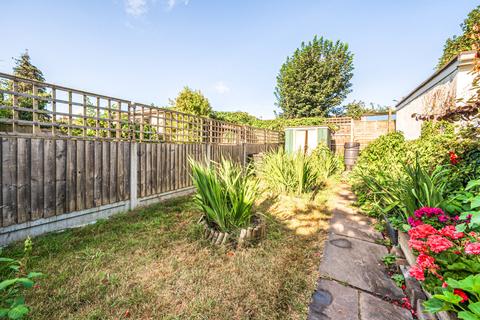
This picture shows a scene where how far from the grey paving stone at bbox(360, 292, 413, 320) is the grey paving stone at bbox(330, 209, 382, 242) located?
3.61ft

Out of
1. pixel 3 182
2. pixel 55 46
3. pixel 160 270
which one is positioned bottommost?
pixel 160 270

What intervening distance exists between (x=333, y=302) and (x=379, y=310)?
11.4 inches

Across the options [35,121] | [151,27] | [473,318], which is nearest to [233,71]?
[151,27]

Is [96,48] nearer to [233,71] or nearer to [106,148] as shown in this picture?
[106,148]

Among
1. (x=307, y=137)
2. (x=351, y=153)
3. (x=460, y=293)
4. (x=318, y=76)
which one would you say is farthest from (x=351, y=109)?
(x=460, y=293)

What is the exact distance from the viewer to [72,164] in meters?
2.78

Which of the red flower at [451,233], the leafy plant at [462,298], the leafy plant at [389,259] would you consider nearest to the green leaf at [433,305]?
the leafy plant at [462,298]

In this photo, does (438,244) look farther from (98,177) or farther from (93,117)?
(93,117)

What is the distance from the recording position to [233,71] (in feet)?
41.6

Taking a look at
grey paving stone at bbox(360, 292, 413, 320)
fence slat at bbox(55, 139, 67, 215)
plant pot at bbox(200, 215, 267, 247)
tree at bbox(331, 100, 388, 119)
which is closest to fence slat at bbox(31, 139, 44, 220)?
fence slat at bbox(55, 139, 67, 215)

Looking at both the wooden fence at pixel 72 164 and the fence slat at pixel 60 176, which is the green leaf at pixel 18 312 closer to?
the wooden fence at pixel 72 164

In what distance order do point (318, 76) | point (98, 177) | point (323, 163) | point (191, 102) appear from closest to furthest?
1. point (98, 177)
2. point (323, 163)
3. point (191, 102)
4. point (318, 76)

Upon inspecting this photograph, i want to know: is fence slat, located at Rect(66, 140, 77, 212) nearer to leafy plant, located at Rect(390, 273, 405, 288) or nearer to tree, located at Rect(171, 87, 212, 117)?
leafy plant, located at Rect(390, 273, 405, 288)

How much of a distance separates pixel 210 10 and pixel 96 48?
156 inches
